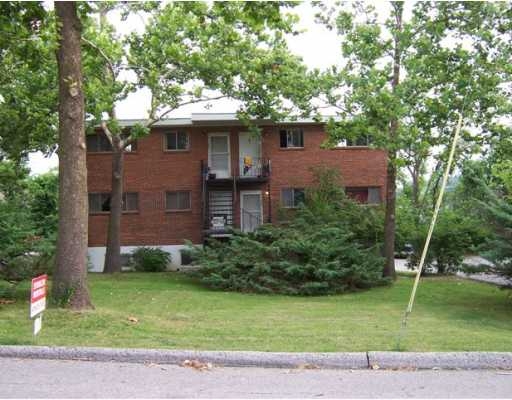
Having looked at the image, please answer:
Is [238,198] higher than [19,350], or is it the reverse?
Result: [238,198]

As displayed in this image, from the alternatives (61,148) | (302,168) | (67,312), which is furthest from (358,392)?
(302,168)

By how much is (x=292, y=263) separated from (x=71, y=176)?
8662 millimetres

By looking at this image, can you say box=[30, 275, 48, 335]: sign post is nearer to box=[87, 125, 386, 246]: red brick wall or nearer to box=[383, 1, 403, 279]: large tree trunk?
box=[383, 1, 403, 279]: large tree trunk

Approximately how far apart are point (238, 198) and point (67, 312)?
19.6 metres

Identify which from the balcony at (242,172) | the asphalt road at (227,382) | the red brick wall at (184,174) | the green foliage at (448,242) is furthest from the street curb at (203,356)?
the red brick wall at (184,174)

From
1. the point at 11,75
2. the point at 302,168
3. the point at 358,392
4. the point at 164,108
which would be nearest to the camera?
the point at 358,392

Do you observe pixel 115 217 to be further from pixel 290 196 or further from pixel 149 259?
pixel 290 196

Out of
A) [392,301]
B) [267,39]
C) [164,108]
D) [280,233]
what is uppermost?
[267,39]

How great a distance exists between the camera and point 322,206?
22.9 meters

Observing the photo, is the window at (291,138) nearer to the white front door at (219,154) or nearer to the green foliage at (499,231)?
the white front door at (219,154)

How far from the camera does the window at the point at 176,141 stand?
28078mm

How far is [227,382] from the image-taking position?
5.92 meters

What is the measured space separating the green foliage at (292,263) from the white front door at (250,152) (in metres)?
8.67

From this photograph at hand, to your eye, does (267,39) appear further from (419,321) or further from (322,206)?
(419,321)
